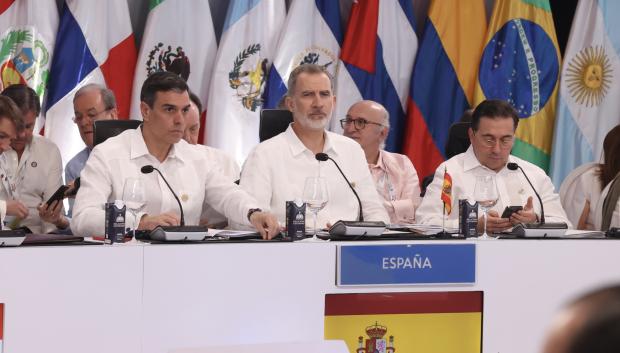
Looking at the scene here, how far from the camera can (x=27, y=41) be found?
5.84 m

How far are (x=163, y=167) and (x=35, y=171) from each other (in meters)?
1.02

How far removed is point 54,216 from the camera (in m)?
4.18

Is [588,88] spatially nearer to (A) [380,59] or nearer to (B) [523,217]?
(A) [380,59]

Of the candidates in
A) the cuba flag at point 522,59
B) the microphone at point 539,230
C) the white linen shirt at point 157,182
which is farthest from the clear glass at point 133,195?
the cuba flag at point 522,59

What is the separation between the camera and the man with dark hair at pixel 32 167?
454 centimetres

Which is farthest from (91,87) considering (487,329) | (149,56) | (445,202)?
(487,329)

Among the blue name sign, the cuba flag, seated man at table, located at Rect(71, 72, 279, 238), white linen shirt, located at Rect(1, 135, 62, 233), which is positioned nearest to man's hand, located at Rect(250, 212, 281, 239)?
the blue name sign

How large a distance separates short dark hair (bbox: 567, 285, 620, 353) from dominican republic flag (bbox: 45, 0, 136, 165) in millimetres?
5532

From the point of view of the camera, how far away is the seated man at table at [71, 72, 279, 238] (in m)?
3.74

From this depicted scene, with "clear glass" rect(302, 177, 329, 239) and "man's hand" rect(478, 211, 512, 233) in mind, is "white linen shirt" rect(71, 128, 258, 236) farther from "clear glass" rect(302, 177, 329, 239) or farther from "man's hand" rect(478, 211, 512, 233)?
"man's hand" rect(478, 211, 512, 233)

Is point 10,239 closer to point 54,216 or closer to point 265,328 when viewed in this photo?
point 265,328

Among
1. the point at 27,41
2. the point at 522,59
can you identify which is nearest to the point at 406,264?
the point at 27,41

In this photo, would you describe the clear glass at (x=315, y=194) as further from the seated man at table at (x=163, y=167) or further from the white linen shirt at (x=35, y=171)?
the white linen shirt at (x=35, y=171)

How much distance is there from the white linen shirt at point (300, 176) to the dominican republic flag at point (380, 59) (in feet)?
7.27
